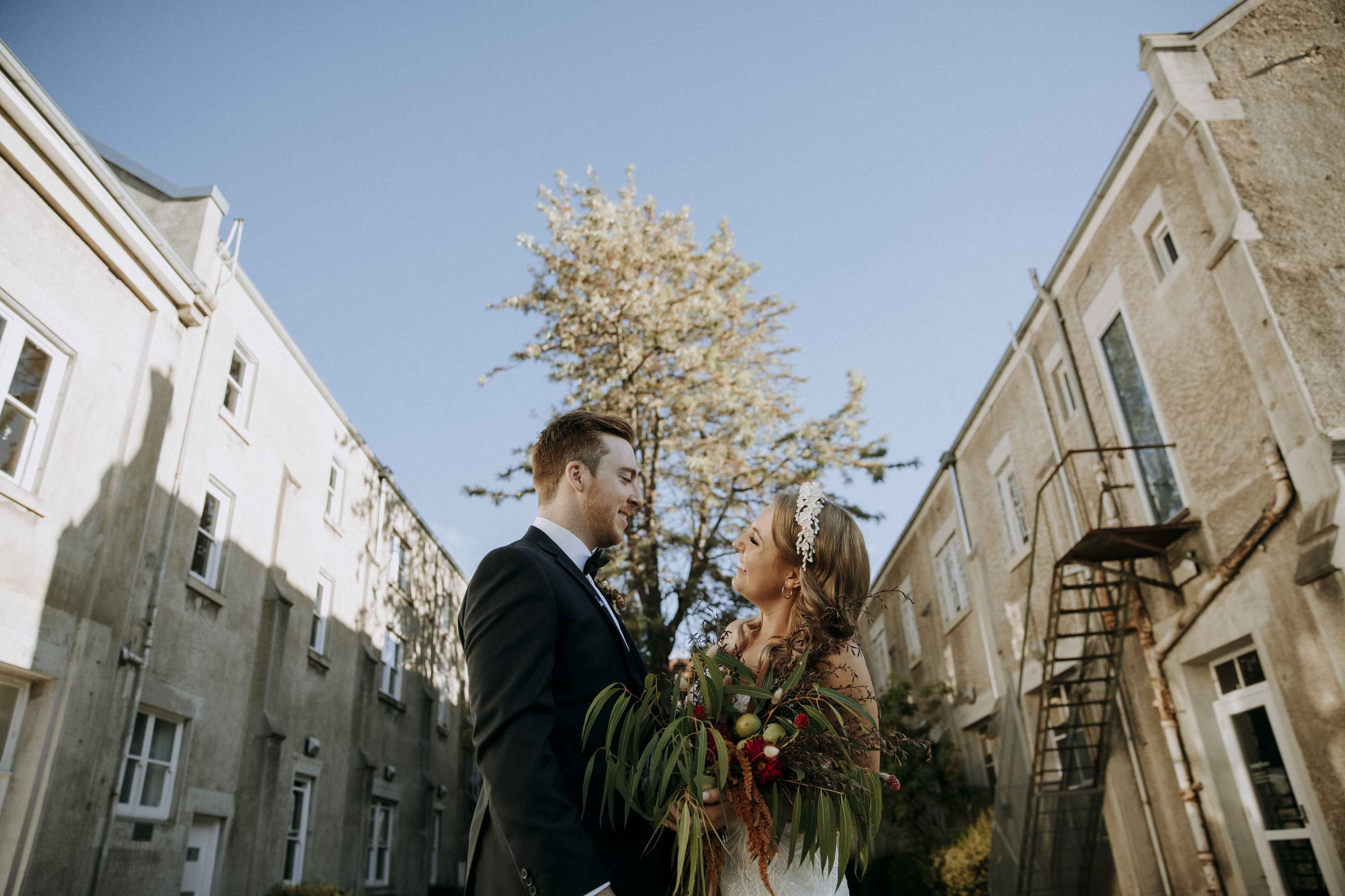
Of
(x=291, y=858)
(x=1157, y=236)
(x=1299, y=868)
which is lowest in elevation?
(x=1299, y=868)

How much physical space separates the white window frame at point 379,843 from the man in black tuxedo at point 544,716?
15.2 meters

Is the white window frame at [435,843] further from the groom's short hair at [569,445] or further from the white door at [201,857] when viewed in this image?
the groom's short hair at [569,445]

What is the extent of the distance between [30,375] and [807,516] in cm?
809

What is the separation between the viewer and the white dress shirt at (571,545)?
9.60 ft

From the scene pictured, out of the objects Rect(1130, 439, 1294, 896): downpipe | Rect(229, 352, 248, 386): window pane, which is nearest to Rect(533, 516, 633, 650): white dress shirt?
Rect(1130, 439, 1294, 896): downpipe

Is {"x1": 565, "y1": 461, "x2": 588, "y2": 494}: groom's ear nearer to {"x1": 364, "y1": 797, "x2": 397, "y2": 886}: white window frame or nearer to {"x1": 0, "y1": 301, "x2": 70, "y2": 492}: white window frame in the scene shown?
{"x1": 0, "y1": 301, "x2": 70, "y2": 492}: white window frame

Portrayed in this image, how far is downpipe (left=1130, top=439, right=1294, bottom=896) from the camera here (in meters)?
7.70

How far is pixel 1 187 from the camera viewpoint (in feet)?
25.4

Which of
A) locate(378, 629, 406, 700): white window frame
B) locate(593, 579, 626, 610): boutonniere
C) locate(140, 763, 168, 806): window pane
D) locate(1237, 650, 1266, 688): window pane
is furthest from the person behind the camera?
locate(378, 629, 406, 700): white window frame

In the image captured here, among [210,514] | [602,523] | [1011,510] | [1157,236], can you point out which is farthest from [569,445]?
[1011,510]

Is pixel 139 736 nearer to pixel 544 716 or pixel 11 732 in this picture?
pixel 11 732

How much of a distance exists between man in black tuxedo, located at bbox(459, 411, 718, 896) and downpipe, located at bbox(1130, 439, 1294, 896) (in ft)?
24.0

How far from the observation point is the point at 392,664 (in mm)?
18969

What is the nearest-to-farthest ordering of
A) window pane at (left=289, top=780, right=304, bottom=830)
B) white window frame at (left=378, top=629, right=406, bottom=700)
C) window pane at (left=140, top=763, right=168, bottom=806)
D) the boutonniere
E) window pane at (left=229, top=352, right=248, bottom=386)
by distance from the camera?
the boutonniere → window pane at (left=140, top=763, right=168, bottom=806) → window pane at (left=229, top=352, right=248, bottom=386) → window pane at (left=289, top=780, right=304, bottom=830) → white window frame at (left=378, top=629, right=406, bottom=700)
